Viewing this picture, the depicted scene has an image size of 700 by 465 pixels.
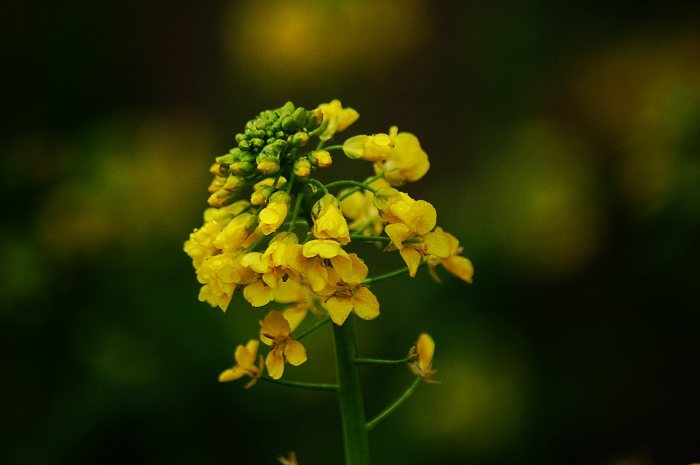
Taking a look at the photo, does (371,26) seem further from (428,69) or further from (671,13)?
(671,13)

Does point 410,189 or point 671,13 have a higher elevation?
point 671,13

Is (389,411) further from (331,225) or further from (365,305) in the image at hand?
(331,225)

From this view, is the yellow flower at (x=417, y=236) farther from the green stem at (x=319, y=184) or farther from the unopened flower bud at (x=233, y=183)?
the unopened flower bud at (x=233, y=183)

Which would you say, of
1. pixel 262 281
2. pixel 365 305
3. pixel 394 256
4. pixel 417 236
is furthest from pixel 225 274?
pixel 394 256

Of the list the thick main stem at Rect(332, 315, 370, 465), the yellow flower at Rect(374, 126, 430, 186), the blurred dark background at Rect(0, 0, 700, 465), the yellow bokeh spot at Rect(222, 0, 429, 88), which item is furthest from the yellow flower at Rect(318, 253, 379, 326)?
the yellow bokeh spot at Rect(222, 0, 429, 88)

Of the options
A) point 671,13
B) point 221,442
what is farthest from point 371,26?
point 221,442

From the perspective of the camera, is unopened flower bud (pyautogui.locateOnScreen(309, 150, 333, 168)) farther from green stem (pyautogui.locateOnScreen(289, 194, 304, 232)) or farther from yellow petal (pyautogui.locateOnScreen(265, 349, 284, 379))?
yellow petal (pyautogui.locateOnScreen(265, 349, 284, 379))
